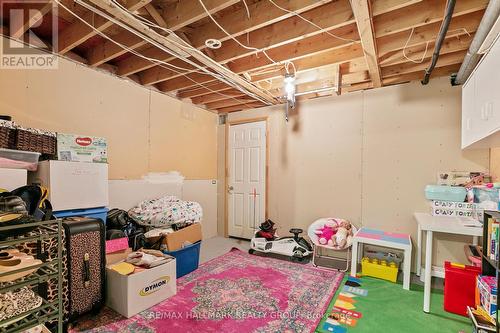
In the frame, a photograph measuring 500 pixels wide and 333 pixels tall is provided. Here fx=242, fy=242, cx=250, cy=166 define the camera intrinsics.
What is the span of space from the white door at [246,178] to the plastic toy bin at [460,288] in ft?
8.28

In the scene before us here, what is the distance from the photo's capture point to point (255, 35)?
2338 mm

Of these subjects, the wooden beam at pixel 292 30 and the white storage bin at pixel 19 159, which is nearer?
the white storage bin at pixel 19 159

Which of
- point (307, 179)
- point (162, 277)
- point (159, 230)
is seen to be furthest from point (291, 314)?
point (307, 179)

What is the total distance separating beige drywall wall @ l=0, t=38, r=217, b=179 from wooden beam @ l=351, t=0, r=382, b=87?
270 centimetres

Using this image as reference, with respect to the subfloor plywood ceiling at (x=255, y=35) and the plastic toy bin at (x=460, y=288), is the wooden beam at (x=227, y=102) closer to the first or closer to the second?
the subfloor plywood ceiling at (x=255, y=35)

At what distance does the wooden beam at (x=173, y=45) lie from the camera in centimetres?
178

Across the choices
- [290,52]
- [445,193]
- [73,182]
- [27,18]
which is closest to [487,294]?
[445,193]

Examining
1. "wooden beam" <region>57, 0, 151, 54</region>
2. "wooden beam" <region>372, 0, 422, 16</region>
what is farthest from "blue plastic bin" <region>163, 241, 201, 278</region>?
"wooden beam" <region>372, 0, 422, 16</region>

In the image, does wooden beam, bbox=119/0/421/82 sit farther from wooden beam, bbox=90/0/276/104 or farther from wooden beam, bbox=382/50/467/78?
wooden beam, bbox=382/50/467/78

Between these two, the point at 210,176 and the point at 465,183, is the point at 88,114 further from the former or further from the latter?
the point at 465,183

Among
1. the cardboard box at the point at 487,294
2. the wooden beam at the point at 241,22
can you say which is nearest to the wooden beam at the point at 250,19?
the wooden beam at the point at 241,22

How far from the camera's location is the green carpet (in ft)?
6.07

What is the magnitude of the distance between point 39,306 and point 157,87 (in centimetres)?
301

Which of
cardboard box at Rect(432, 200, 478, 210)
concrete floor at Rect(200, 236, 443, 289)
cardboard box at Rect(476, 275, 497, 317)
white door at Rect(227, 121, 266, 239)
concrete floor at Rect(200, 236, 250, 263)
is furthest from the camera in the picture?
white door at Rect(227, 121, 266, 239)
